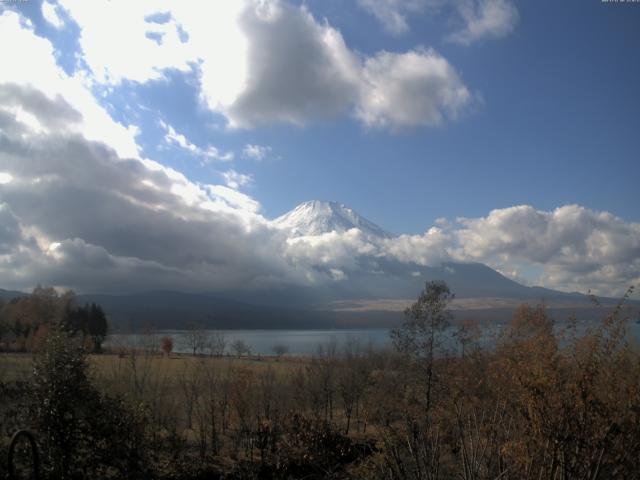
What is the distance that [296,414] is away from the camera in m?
20.2

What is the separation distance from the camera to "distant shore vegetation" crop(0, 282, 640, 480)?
23.9ft

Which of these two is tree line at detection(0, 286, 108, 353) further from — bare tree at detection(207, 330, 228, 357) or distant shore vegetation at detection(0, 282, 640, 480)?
distant shore vegetation at detection(0, 282, 640, 480)

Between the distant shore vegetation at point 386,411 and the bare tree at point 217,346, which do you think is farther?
the bare tree at point 217,346

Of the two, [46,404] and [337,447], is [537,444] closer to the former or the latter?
[46,404]

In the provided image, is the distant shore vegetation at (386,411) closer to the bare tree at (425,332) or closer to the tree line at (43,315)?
the bare tree at (425,332)

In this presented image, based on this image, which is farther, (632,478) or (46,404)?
(46,404)

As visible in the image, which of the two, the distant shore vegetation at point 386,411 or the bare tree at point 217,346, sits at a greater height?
the distant shore vegetation at point 386,411

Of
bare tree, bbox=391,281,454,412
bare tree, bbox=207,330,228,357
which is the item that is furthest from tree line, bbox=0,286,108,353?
bare tree, bbox=391,281,454,412

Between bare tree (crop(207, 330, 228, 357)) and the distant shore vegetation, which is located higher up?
the distant shore vegetation

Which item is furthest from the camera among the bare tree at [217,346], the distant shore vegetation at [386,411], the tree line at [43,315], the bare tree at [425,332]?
the tree line at [43,315]

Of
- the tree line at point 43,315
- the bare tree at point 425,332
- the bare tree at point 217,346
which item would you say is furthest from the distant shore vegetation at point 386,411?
the tree line at point 43,315

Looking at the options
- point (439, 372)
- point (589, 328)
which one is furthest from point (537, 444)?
point (439, 372)

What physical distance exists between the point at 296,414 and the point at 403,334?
6.07 metres

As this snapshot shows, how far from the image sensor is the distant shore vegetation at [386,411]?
7.27m
